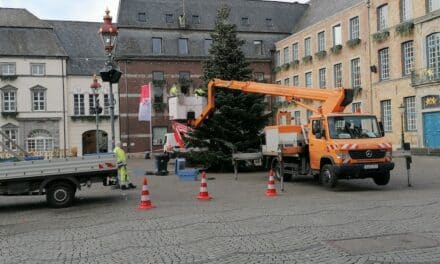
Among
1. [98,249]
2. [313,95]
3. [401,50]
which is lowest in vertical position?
[98,249]

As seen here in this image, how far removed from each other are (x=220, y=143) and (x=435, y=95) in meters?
14.9

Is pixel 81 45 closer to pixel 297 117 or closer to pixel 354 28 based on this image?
pixel 297 117

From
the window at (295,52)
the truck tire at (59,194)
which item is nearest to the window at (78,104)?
the window at (295,52)

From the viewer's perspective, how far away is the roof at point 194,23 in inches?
1941

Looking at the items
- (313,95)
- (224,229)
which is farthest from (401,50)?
(224,229)

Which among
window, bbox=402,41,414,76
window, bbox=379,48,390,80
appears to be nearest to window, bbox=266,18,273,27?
window, bbox=379,48,390,80

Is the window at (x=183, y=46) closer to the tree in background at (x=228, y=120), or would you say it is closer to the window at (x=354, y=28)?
the window at (x=354, y=28)

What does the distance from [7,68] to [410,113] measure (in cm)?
3578

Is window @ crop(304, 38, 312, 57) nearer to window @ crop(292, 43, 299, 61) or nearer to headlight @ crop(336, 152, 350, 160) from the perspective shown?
window @ crop(292, 43, 299, 61)

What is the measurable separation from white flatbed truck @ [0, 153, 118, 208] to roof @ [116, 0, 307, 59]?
36427 millimetres

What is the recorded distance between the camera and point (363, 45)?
127ft

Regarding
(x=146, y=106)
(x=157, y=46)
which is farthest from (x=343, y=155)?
(x=157, y=46)

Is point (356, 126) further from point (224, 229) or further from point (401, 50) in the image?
point (401, 50)

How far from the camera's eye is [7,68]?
1884 inches
